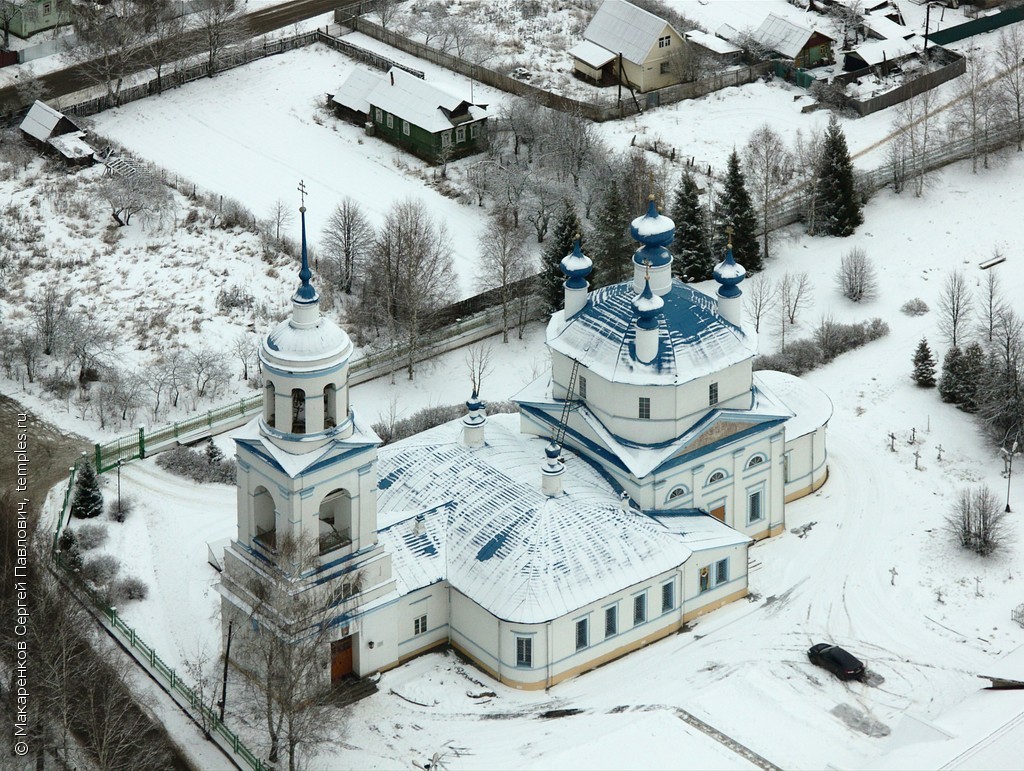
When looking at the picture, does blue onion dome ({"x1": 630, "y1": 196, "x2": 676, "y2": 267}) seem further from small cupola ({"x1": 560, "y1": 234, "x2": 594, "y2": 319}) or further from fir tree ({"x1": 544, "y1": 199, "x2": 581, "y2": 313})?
fir tree ({"x1": 544, "y1": 199, "x2": 581, "y2": 313})

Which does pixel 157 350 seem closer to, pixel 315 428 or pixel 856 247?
pixel 315 428

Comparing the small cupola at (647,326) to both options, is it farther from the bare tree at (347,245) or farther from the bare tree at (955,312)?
the bare tree at (347,245)

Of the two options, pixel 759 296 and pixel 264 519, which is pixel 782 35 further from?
pixel 264 519

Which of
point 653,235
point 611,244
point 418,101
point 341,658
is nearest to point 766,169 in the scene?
point 611,244

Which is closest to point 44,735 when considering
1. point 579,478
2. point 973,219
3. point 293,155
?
point 579,478

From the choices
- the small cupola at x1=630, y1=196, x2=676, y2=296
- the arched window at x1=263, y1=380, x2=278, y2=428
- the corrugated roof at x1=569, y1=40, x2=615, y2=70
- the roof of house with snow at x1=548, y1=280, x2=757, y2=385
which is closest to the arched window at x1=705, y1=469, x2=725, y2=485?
the roof of house with snow at x1=548, y1=280, x2=757, y2=385
